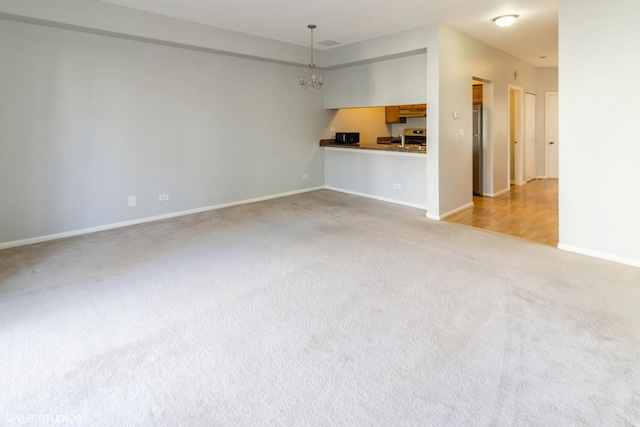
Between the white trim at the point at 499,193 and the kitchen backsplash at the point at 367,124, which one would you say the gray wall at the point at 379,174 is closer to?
the kitchen backsplash at the point at 367,124

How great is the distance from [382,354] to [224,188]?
4.63m

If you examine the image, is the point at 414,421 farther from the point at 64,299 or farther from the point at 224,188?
the point at 224,188

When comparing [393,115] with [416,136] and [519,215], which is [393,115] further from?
[519,215]

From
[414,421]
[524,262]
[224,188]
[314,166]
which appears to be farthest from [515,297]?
[314,166]

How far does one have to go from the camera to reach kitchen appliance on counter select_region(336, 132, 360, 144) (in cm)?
741

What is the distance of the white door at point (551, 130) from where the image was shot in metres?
8.59

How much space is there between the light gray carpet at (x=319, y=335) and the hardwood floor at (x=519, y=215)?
53 centimetres

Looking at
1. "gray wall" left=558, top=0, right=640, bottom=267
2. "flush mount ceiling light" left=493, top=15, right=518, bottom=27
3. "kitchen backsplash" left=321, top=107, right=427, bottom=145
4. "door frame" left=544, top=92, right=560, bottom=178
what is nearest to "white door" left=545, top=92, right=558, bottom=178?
"door frame" left=544, top=92, right=560, bottom=178

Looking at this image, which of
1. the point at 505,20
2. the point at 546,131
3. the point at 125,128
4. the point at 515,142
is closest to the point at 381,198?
the point at 505,20

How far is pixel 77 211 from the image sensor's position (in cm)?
473

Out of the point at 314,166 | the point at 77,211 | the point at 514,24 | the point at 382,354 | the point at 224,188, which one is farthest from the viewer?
the point at 314,166

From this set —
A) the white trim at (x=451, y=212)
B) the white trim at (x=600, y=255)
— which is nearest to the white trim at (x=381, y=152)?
the white trim at (x=451, y=212)

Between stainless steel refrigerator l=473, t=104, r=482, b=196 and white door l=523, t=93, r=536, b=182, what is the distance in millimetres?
2153

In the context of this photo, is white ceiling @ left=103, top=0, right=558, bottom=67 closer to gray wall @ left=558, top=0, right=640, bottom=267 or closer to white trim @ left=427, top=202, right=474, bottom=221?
gray wall @ left=558, top=0, right=640, bottom=267
